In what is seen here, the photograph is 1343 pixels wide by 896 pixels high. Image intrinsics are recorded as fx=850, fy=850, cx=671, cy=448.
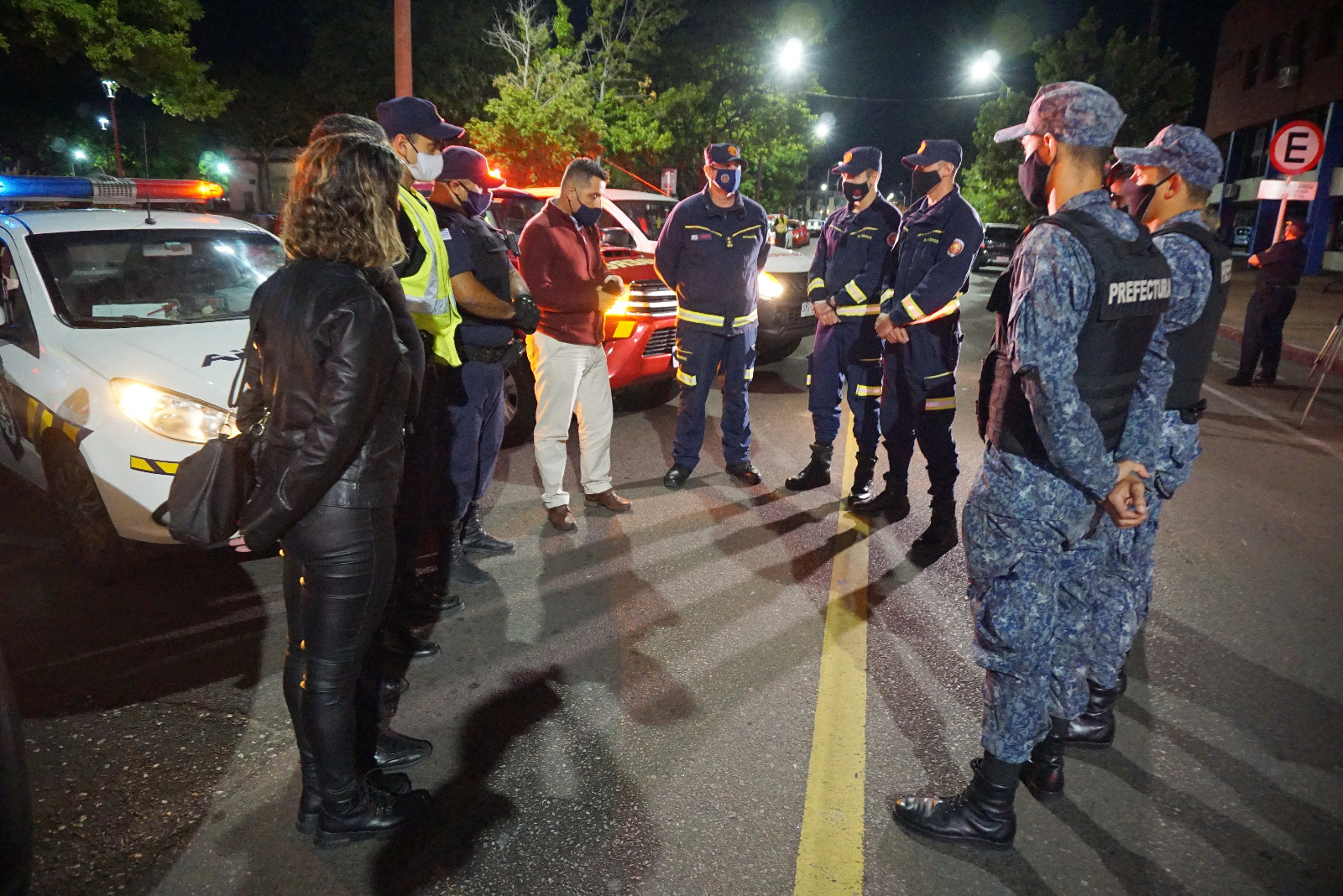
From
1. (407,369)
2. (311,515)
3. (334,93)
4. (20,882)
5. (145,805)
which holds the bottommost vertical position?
(145,805)

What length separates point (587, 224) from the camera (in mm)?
4824

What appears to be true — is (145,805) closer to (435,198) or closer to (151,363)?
(151,363)

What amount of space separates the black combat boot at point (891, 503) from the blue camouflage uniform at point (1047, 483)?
2.53m

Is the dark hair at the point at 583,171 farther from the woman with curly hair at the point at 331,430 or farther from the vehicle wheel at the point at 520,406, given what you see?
the woman with curly hair at the point at 331,430

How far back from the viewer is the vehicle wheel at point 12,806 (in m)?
1.58

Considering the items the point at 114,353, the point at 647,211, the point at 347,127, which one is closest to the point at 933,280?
the point at 347,127

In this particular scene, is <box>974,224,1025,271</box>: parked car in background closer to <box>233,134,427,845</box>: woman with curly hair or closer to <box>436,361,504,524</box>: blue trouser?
<box>436,361,504,524</box>: blue trouser

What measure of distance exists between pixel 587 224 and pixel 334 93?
34.5 m

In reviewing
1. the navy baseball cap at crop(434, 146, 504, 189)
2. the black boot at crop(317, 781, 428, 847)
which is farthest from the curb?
the black boot at crop(317, 781, 428, 847)

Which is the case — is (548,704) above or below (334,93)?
below

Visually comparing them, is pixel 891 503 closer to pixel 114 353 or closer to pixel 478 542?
pixel 478 542

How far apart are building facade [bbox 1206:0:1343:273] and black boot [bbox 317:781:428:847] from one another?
1158 inches

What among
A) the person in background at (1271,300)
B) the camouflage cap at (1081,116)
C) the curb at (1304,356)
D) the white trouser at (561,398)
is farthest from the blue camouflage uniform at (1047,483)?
the curb at (1304,356)

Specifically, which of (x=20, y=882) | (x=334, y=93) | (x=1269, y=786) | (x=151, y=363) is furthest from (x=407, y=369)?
(x=334, y=93)
